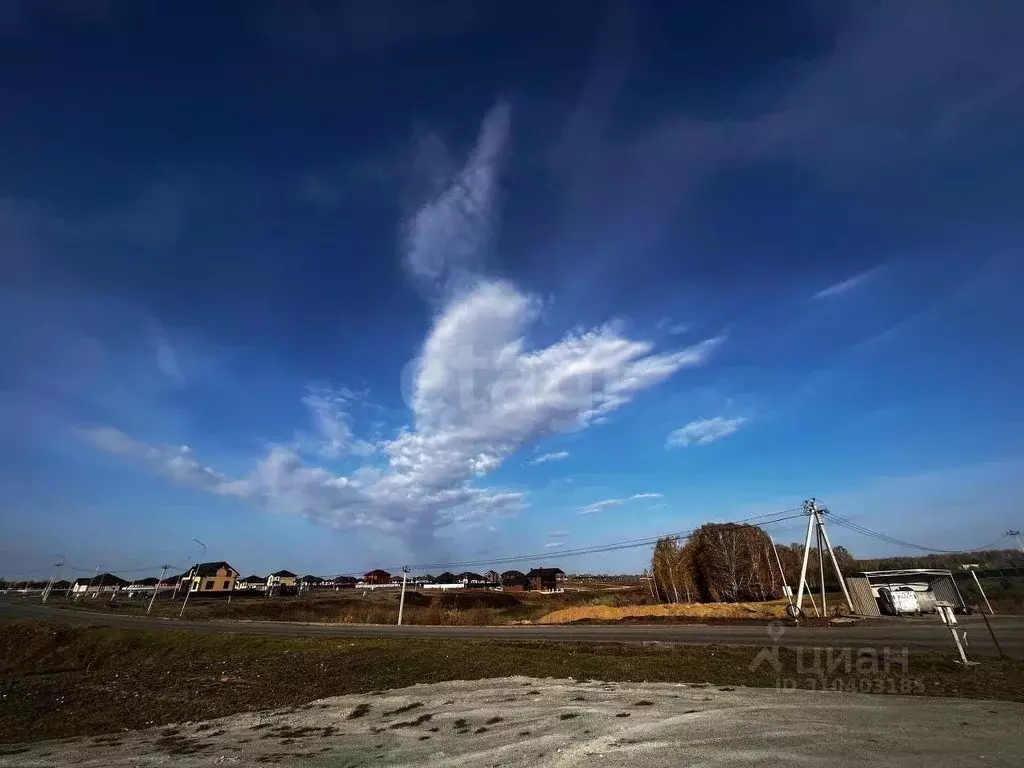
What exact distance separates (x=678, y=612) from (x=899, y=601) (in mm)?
19675

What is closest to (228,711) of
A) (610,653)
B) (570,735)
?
(570,735)

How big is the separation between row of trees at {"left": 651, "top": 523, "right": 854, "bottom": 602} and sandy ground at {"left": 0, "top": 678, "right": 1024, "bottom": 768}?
Answer: 57481mm

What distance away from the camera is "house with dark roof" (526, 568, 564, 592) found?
5906 inches

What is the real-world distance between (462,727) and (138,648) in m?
36.0

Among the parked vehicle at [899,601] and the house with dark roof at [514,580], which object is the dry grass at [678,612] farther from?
the house with dark roof at [514,580]

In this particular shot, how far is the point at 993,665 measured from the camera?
19.1m

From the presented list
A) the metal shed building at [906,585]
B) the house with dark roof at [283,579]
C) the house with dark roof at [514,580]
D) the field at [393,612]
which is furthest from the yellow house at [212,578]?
the metal shed building at [906,585]

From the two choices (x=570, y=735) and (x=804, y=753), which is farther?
(x=570, y=735)

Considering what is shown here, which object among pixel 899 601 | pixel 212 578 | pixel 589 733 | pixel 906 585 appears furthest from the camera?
pixel 212 578

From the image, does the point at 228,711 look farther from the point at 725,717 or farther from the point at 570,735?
the point at 725,717

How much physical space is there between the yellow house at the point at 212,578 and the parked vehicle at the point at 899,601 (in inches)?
5513

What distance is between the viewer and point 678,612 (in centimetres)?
5566

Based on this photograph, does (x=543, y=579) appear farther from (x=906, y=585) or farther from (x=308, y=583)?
(x=906, y=585)

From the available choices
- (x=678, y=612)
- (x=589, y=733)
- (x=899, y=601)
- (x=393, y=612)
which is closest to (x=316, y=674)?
(x=589, y=733)
